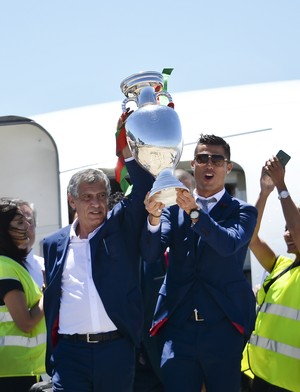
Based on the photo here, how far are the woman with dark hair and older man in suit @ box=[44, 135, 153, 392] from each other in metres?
0.76

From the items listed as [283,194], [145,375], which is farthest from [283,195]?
[145,375]

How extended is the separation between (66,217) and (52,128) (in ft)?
3.79

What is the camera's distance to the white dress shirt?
173 inches

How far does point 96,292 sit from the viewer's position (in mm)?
4406

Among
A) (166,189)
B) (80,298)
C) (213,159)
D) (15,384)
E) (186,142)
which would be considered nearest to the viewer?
(166,189)

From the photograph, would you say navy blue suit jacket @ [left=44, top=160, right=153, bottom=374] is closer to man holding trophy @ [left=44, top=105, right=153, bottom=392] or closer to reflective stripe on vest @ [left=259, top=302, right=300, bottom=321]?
man holding trophy @ [left=44, top=105, right=153, bottom=392]

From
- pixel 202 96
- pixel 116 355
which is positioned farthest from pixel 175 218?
pixel 202 96

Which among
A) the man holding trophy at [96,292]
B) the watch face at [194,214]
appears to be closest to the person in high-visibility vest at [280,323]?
the man holding trophy at [96,292]

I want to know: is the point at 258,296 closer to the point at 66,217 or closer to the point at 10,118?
the point at 66,217

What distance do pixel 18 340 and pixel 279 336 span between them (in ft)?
5.72

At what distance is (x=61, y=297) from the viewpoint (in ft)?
14.8

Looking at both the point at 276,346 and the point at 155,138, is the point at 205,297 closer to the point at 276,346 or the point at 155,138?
the point at 276,346

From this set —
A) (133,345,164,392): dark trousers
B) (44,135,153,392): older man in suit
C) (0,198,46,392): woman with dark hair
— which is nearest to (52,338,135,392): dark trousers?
(44,135,153,392): older man in suit

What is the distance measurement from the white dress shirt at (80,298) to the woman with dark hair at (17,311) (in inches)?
34.1
